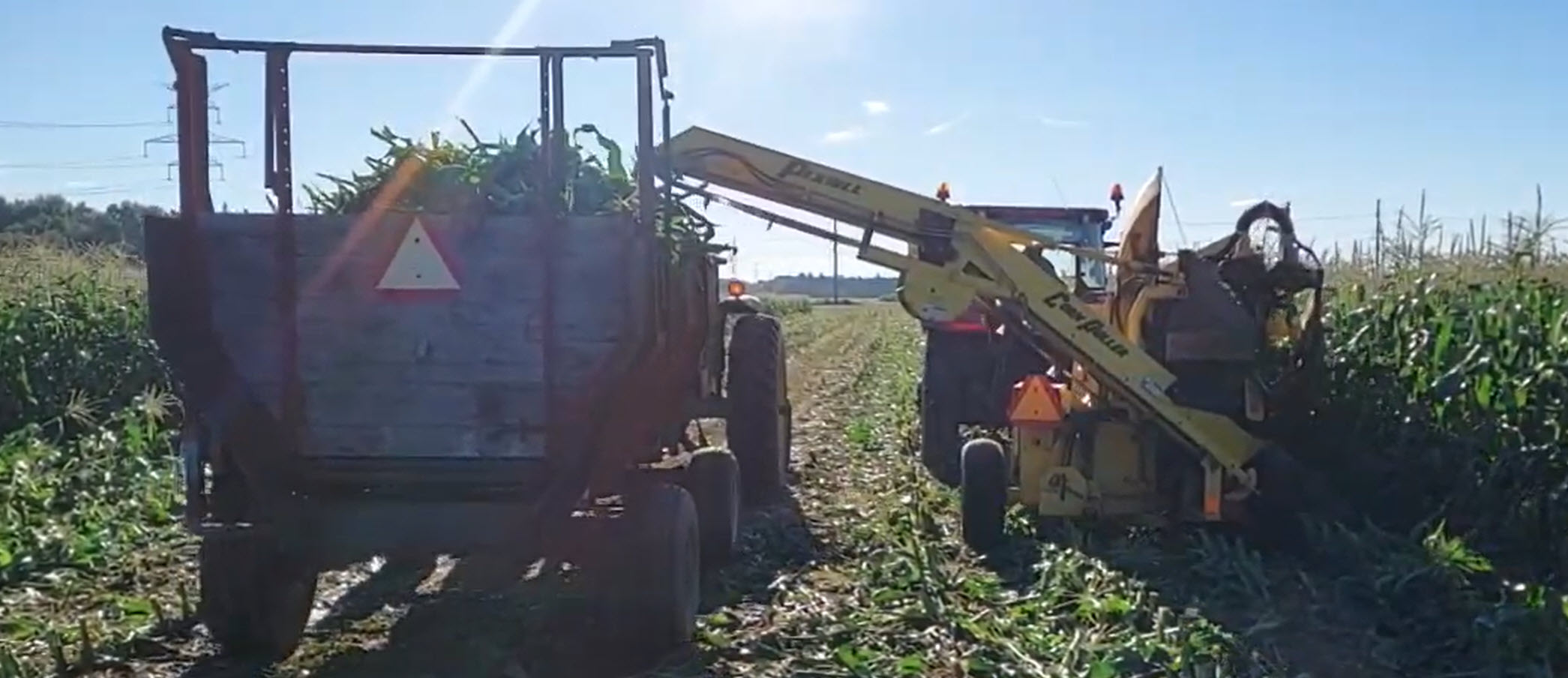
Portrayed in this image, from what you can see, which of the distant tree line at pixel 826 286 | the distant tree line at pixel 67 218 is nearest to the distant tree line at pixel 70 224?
the distant tree line at pixel 67 218

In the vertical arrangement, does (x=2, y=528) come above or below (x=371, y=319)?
below

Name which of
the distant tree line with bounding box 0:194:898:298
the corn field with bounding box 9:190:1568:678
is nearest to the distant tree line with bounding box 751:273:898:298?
the distant tree line with bounding box 0:194:898:298

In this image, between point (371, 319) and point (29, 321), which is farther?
point (29, 321)

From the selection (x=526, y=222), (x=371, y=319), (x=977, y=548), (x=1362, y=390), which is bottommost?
(x=977, y=548)

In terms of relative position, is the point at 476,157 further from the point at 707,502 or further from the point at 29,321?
the point at 29,321

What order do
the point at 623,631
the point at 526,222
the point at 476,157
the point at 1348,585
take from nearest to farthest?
the point at 526,222, the point at 623,631, the point at 476,157, the point at 1348,585

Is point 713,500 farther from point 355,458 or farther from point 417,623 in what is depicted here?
point 355,458

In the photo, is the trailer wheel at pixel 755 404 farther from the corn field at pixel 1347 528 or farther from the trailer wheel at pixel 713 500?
the trailer wheel at pixel 713 500

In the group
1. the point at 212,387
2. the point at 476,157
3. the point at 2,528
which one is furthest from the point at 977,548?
the point at 2,528

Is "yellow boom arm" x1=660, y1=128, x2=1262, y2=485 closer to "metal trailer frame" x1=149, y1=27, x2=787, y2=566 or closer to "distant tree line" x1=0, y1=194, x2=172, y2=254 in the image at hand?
"metal trailer frame" x1=149, y1=27, x2=787, y2=566

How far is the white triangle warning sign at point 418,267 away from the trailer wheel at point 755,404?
3.40 metres

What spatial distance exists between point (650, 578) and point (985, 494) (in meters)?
2.59

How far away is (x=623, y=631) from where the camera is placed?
5.55m

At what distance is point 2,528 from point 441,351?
3.92 meters
